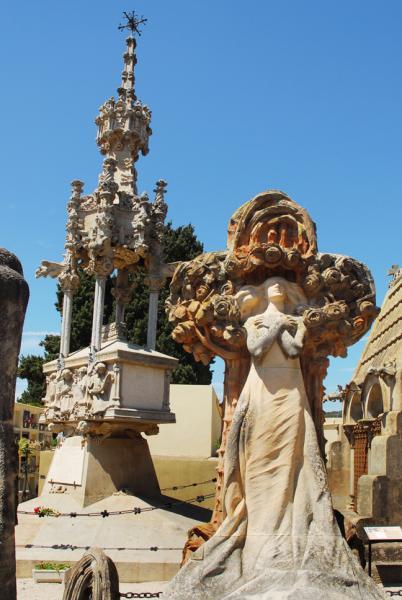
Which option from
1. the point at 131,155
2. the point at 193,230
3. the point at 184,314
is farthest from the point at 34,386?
the point at 184,314

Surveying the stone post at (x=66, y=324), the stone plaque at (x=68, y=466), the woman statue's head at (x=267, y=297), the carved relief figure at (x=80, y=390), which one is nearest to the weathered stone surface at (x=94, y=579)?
the woman statue's head at (x=267, y=297)

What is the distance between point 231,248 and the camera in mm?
6742

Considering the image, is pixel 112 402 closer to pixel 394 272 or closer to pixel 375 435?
pixel 375 435

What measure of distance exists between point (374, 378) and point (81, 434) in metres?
6.96

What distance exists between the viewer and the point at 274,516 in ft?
18.6

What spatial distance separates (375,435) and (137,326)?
13.5m

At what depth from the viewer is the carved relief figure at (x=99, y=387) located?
12094mm

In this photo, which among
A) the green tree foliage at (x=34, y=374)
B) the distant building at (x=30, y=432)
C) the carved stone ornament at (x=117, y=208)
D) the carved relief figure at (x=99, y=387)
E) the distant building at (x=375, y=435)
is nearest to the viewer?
the carved relief figure at (x=99, y=387)

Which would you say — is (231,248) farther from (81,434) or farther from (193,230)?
(193,230)

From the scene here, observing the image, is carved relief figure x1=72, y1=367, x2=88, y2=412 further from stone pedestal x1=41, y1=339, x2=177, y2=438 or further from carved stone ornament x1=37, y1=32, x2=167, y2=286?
carved stone ornament x1=37, y1=32, x2=167, y2=286

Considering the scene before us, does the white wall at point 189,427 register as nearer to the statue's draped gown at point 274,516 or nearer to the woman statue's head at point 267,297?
the woman statue's head at point 267,297

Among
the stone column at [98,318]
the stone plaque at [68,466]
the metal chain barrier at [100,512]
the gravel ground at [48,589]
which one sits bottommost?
the gravel ground at [48,589]

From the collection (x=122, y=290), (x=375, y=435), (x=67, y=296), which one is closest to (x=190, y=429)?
(x=375, y=435)

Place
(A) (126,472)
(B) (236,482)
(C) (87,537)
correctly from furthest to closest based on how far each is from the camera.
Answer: (A) (126,472), (C) (87,537), (B) (236,482)
